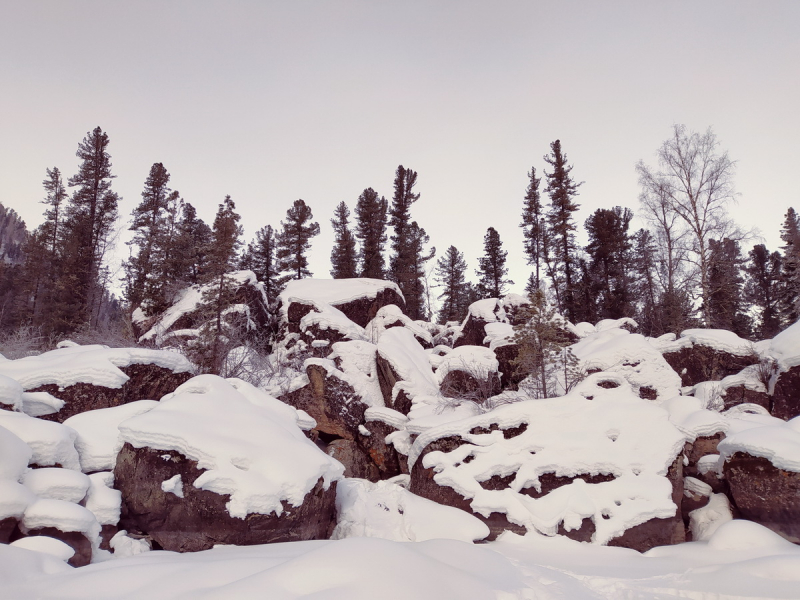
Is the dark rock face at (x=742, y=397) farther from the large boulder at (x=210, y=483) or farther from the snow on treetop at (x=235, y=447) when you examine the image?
the large boulder at (x=210, y=483)

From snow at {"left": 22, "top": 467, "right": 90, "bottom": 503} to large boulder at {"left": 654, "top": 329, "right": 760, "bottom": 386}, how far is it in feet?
53.7

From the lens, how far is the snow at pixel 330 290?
20.4m

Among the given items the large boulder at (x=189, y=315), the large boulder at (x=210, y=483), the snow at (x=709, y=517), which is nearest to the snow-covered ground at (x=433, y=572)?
the large boulder at (x=210, y=483)

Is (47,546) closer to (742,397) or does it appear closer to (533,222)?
(742,397)

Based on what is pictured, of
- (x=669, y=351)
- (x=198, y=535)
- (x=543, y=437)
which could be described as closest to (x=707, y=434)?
(x=543, y=437)

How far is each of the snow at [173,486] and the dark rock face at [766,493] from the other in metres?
9.17

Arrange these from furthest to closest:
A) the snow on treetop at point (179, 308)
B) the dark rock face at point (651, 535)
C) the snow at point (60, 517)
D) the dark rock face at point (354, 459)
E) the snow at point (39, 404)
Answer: the snow on treetop at point (179, 308), the dark rock face at point (354, 459), the snow at point (39, 404), the dark rock face at point (651, 535), the snow at point (60, 517)

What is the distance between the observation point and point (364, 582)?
358cm

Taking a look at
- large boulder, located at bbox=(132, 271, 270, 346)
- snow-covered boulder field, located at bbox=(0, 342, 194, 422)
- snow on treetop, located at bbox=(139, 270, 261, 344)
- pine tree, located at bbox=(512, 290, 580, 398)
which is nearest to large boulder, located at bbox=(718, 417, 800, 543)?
pine tree, located at bbox=(512, 290, 580, 398)

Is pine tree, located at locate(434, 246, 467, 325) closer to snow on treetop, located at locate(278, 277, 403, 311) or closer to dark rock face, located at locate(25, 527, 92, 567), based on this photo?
snow on treetop, located at locate(278, 277, 403, 311)

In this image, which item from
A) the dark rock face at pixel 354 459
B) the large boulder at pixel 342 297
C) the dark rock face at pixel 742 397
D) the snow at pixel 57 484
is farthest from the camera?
the large boulder at pixel 342 297

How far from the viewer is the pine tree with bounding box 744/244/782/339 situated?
30.2m

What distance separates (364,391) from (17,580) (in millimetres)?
10135

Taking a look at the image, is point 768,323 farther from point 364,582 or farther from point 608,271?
point 364,582
